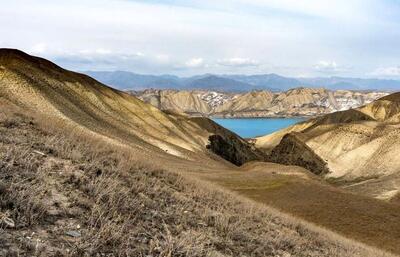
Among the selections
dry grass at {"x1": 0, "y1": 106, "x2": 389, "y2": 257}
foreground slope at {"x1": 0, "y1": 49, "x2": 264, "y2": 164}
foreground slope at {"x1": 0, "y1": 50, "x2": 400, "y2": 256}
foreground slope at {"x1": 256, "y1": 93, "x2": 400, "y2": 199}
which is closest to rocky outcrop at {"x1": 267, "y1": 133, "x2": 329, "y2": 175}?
foreground slope at {"x1": 256, "y1": 93, "x2": 400, "y2": 199}

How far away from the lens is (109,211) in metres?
8.02

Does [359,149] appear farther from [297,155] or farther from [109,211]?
[109,211]

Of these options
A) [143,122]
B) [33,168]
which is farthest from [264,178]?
[143,122]

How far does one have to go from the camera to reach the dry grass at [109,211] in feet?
22.3

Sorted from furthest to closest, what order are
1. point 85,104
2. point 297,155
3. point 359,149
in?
point 297,155 < point 359,149 < point 85,104

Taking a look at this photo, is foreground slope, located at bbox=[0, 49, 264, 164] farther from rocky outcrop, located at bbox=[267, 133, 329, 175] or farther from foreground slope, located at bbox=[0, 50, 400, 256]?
rocky outcrop, located at bbox=[267, 133, 329, 175]

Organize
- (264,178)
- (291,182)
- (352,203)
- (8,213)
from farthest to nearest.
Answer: (264,178), (291,182), (352,203), (8,213)

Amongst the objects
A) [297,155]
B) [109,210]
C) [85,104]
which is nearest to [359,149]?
[297,155]

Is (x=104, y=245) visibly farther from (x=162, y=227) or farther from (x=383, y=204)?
(x=383, y=204)

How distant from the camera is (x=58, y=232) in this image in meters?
6.89

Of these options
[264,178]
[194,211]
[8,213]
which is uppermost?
[8,213]

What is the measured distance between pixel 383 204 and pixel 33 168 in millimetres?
25426

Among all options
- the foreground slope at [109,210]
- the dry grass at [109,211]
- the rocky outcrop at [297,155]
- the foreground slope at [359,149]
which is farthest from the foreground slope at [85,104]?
the rocky outcrop at [297,155]

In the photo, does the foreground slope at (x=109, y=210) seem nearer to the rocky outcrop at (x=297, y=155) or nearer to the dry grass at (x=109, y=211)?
the dry grass at (x=109, y=211)
